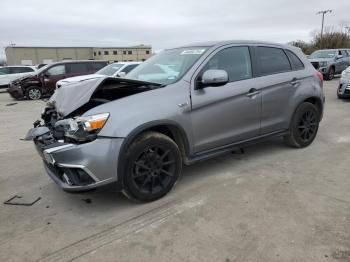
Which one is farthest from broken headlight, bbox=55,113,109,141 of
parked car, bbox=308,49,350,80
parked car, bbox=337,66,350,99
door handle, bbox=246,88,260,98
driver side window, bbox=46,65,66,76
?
parked car, bbox=308,49,350,80

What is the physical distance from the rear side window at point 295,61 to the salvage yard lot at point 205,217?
1.38 metres

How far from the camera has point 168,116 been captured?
137 inches

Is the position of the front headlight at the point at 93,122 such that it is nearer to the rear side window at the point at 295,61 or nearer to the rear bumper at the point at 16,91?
the rear side window at the point at 295,61

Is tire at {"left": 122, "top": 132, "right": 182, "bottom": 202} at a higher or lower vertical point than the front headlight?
lower

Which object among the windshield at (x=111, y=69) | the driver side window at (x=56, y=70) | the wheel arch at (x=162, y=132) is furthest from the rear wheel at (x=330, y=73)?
the wheel arch at (x=162, y=132)

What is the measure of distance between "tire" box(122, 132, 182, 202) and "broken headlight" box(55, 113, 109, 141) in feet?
1.24

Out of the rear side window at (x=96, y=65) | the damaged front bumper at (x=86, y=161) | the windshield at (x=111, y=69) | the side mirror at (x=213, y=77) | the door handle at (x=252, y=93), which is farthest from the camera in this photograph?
the rear side window at (x=96, y=65)

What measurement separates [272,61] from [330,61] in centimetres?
1494

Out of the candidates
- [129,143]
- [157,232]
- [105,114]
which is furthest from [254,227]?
[105,114]

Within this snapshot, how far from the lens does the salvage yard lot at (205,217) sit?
8.89 feet

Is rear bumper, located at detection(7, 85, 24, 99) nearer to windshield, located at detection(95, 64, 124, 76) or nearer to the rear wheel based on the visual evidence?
windshield, located at detection(95, 64, 124, 76)

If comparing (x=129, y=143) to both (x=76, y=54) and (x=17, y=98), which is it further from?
(x=76, y=54)

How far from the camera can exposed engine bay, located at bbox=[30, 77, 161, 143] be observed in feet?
10.3

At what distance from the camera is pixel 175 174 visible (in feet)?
12.0
